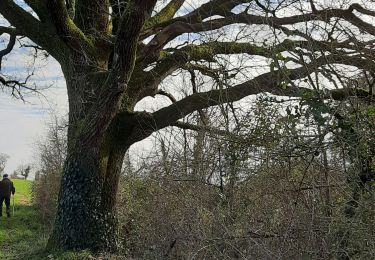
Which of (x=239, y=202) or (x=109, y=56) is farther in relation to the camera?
(x=109, y=56)

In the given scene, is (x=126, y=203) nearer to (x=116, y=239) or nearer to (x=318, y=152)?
(x=116, y=239)

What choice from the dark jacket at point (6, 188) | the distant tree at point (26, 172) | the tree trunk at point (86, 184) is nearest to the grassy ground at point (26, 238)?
the tree trunk at point (86, 184)

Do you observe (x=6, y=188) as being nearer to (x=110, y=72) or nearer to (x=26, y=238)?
(x=26, y=238)

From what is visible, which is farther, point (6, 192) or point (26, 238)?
point (6, 192)

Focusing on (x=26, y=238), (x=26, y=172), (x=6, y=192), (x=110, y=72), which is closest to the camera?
(x=110, y=72)

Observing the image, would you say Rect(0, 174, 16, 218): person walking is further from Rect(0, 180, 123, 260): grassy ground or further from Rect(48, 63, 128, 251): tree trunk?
Rect(48, 63, 128, 251): tree trunk

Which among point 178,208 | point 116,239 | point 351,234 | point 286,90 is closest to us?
point 351,234

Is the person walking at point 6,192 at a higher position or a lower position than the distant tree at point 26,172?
lower

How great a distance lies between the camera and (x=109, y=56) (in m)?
11.1

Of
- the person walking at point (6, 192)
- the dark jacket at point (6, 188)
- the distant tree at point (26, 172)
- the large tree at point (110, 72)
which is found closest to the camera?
the large tree at point (110, 72)

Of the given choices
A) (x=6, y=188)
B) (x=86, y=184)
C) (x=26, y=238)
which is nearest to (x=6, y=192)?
(x=6, y=188)

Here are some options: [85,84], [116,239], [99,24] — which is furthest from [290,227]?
[99,24]

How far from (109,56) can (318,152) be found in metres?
7.06

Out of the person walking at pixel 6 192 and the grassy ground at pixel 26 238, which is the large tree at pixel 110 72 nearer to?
the grassy ground at pixel 26 238
